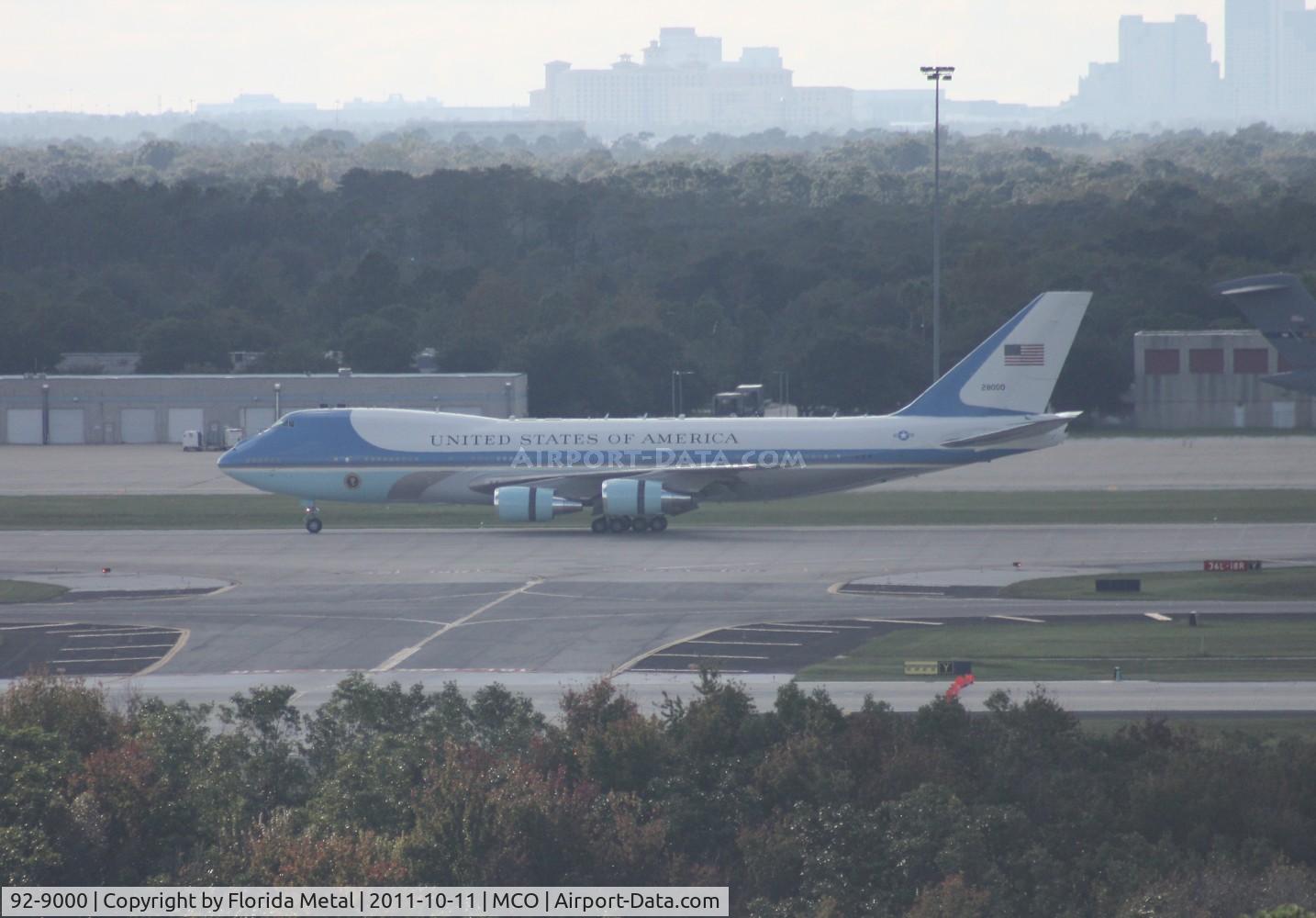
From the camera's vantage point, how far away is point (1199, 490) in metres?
62.8

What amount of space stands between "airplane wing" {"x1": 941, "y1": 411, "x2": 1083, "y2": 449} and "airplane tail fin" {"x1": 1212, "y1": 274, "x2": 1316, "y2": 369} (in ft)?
35.3

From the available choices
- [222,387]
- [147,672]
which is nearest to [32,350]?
[222,387]

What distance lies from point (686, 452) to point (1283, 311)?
2074cm

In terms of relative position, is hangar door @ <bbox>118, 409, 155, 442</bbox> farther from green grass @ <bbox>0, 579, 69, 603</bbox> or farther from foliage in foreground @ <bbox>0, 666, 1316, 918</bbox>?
foliage in foreground @ <bbox>0, 666, 1316, 918</bbox>

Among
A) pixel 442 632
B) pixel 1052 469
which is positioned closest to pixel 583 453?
pixel 442 632

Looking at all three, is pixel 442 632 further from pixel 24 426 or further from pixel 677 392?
pixel 24 426

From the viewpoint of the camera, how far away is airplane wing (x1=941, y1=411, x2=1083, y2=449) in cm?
5362

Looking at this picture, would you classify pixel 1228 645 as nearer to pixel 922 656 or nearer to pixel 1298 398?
pixel 922 656

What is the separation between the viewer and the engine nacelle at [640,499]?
2162 inches

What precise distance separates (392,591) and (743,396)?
47.0 m

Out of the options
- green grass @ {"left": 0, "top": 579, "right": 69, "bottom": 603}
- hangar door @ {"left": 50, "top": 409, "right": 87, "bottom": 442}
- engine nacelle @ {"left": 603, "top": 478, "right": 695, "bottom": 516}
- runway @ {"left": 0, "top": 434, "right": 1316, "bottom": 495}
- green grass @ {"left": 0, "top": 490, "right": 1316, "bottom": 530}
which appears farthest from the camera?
hangar door @ {"left": 50, "top": 409, "right": 87, "bottom": 442}

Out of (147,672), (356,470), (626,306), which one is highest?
(626,306)

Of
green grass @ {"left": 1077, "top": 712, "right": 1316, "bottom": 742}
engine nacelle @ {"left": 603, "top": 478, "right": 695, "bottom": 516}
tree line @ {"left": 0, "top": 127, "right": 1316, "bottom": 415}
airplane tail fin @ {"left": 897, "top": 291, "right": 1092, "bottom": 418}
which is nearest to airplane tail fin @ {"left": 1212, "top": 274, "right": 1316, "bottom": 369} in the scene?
airplane tail fin @ {"left": 897, "top": 291, "right": 1092, "bottom": 418}

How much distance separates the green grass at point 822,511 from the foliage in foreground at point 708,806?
1267 inches
